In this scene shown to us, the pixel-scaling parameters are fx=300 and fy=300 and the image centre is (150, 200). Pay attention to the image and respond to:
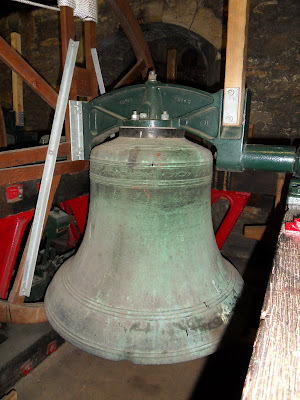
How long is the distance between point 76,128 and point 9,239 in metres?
0.86

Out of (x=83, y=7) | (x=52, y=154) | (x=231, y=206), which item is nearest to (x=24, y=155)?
(x=52, y=154)

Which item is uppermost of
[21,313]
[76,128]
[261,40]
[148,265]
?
[261,40]

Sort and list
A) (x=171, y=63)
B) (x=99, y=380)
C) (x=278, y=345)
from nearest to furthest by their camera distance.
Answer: (x=278, y=345), (x=99, y=380), (x=171, y=63)

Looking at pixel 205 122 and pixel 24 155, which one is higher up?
pixel 205 122

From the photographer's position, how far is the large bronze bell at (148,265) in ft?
3.25

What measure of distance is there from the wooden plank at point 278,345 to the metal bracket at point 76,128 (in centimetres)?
109

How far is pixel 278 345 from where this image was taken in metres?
0.60

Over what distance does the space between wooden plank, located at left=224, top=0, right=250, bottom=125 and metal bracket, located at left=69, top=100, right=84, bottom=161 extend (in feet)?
2.45

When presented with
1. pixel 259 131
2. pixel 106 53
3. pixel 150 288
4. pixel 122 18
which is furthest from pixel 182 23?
pixel 150 288

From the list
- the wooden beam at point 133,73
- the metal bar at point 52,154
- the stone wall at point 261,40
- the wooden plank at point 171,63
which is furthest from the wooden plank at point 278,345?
the wooden plank at point 171,63

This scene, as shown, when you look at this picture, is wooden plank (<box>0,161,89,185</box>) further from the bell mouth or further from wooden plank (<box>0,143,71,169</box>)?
the bell mouth

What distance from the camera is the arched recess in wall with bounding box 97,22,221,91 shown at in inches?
144

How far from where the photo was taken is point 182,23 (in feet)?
11.2

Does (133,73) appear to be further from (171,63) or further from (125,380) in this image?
(171,63)
